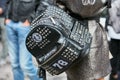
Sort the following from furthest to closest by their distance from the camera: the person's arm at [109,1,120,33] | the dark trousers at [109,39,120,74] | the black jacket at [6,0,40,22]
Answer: the dark trousers at [109,39,120,74]
the person's arm at [109,1,120,33]
the black jacket at [6,0,40,22]

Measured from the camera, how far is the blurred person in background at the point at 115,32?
15.0ft

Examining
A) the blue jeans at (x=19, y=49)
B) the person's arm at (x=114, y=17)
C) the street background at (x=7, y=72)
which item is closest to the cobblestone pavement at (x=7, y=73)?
the street background at (x=7, y=72)

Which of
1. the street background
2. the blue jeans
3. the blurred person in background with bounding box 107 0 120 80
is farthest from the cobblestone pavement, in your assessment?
the blue jeans

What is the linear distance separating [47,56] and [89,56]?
40 centimetres

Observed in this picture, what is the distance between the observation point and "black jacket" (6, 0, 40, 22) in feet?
14.0

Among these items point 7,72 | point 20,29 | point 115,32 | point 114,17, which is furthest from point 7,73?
point 114,17

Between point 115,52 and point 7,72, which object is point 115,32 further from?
point 7,72

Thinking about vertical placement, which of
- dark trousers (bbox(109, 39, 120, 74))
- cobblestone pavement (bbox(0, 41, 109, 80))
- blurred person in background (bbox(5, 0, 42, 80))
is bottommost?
cobblestone pavement (bbox(0, 41, 109, 80))

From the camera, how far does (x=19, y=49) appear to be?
4.52 m

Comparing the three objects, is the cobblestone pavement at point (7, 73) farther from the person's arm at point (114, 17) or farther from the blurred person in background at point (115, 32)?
the person's arm at point (114, 17)

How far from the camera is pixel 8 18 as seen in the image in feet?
14.4

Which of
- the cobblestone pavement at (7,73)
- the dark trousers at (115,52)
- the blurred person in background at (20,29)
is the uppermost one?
the blurred person in background at (20,29)

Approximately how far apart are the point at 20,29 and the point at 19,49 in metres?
0.30

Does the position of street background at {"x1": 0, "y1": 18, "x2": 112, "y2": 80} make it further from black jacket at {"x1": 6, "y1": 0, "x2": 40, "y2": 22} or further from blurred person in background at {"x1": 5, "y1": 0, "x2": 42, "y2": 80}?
black jacket at {"x1": 6, "y1": 0, "x2": 40, "y2": 22}
